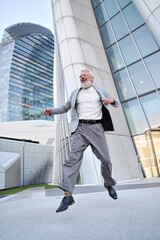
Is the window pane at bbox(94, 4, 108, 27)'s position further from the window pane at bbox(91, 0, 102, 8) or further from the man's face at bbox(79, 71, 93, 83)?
the man's face at bbox(79, 71, 93, 83)

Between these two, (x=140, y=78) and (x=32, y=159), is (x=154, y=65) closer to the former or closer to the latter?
(x=140, y=78)

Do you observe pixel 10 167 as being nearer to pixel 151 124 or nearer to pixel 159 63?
pixel 151 124

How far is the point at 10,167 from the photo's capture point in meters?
16.2

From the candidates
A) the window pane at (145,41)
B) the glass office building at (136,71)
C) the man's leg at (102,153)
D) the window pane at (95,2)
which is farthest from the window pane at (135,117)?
the window pane at (95,2)

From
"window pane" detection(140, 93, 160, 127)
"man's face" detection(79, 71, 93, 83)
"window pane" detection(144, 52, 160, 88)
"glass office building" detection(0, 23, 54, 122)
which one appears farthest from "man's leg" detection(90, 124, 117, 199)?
"glass office building" detection(0, 23, 54, 122)

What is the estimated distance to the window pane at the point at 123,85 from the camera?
9117 millimetres

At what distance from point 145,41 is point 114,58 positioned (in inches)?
78.6

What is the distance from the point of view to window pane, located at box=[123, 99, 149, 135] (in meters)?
→ 8.32

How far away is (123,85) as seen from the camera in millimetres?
9461

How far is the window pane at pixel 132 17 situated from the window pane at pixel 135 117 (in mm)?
4849

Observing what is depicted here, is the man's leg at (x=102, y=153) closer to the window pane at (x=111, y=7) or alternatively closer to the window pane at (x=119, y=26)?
the window pane at (x=119, y=26)

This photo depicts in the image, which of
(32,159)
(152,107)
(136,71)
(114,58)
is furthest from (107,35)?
(32,159)

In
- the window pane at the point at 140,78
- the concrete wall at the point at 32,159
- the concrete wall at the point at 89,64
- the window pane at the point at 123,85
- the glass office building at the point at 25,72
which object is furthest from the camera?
the glass office building at the point at 25,72

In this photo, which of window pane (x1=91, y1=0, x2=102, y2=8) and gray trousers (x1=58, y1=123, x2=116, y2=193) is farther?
window pane (x1=91, y1=0, x2=102, y2=8)
